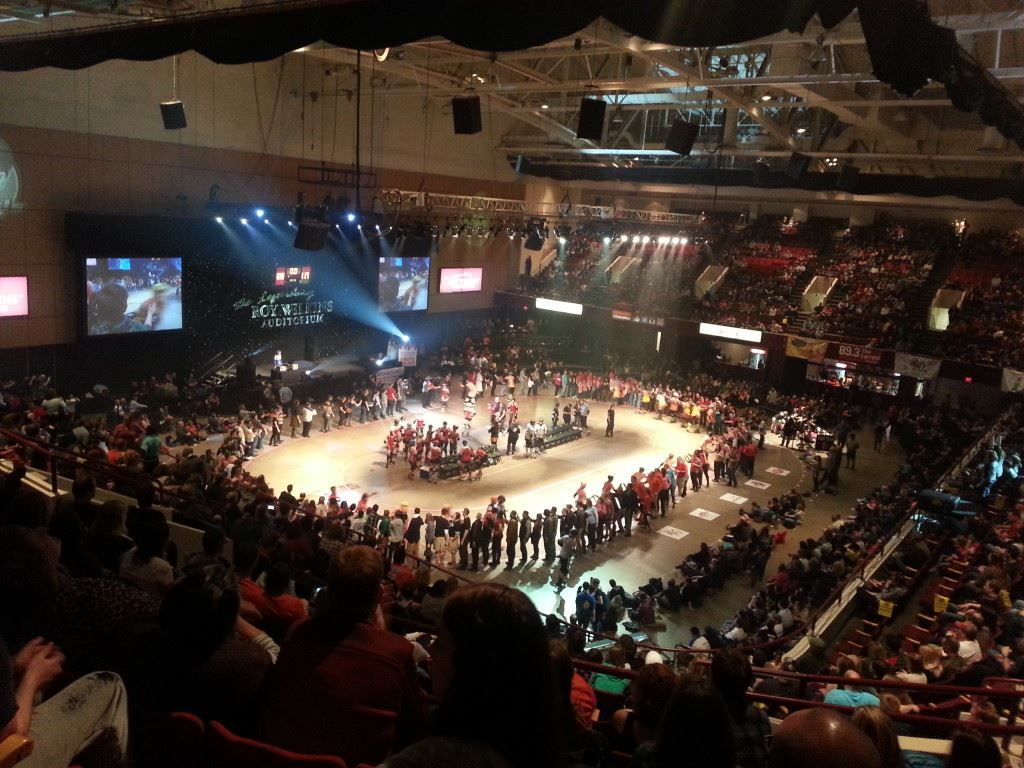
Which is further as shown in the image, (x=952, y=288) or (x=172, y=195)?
(x=952, y=288)

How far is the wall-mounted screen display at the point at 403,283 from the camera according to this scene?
27281 mm

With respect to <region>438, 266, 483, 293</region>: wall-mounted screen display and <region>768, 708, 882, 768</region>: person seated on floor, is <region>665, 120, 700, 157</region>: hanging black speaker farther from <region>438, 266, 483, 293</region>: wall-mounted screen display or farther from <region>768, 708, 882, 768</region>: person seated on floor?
<region>438, 266, 483, 293</region>: wall-mounted screen display

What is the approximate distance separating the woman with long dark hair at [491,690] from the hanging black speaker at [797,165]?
20.0 metres

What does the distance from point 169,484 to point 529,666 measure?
976 cm

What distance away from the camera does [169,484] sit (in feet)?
33.2

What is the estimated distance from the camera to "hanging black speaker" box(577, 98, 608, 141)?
574 inches

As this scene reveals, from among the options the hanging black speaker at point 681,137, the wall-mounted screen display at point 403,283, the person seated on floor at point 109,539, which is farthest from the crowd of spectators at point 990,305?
the person seated on floor at point 109,539

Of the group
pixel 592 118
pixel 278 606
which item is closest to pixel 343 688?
pixel 278 606

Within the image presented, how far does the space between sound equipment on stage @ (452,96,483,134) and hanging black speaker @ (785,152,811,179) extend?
8.40 m

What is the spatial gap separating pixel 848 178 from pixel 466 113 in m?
12.2

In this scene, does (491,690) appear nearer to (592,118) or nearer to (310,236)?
(592,118)

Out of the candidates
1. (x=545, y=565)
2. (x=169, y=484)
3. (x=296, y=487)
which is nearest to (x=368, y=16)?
(x=169, y=484)

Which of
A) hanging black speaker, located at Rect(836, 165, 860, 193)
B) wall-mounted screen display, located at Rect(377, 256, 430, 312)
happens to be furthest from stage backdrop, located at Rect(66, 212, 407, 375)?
hanging black speaker, located at Rect(836, 165, 860, 193)

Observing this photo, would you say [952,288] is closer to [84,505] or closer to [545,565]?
[545,565]
